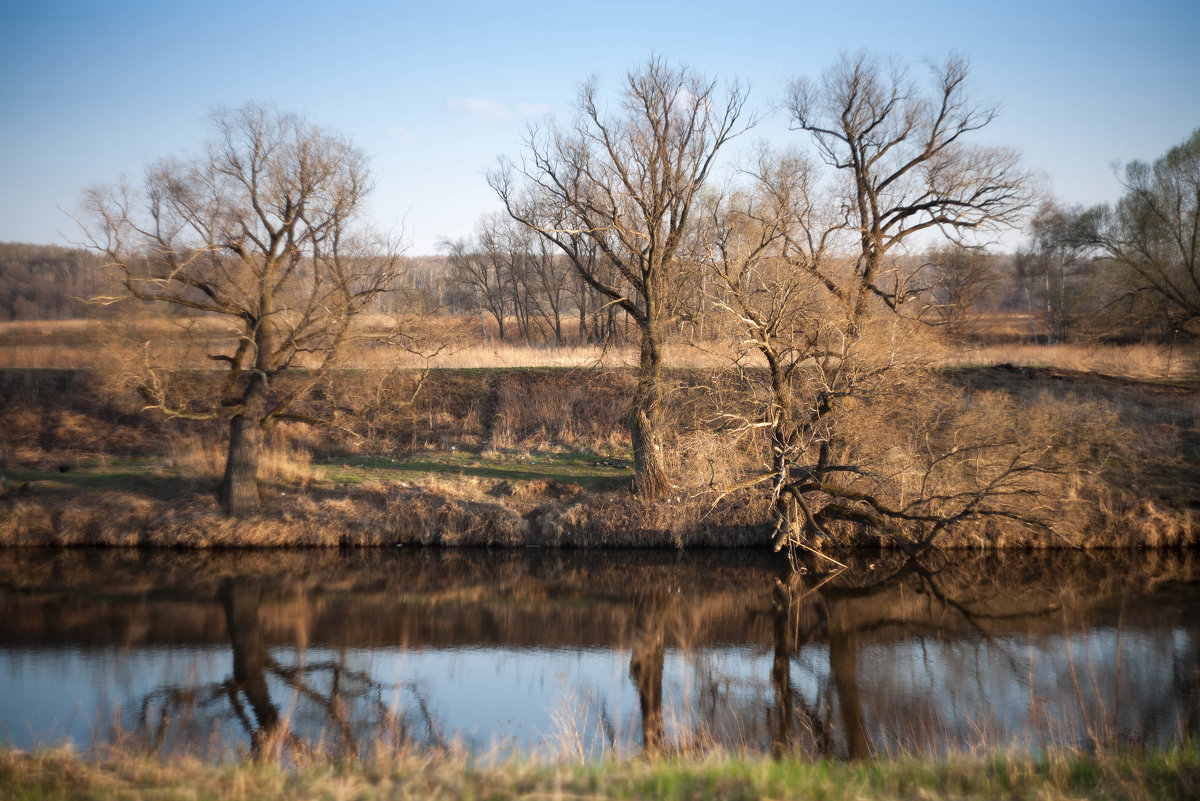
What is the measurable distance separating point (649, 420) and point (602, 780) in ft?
40.8

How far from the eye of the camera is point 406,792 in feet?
17.3

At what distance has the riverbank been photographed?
56.2ft

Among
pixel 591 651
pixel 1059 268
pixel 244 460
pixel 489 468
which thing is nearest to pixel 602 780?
pixel 591 651

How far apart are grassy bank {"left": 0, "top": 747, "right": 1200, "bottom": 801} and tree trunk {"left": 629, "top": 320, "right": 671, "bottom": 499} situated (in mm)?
11438

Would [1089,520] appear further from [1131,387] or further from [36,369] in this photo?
[36,369]

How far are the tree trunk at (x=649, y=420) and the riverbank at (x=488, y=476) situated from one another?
0.50 metres

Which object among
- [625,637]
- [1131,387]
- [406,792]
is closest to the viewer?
[406,792]

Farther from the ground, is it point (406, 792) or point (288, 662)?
point (406, 792)

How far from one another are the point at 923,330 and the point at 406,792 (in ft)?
50.7

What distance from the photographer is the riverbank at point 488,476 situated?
17.1 m

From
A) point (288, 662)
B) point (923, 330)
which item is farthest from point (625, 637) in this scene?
point (923, 330)

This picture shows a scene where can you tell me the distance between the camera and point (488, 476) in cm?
1969

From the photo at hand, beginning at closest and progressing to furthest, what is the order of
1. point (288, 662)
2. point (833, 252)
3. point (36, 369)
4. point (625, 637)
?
point (288, 662)
point (625, 637)
point (833, 252)
point (36, 369)

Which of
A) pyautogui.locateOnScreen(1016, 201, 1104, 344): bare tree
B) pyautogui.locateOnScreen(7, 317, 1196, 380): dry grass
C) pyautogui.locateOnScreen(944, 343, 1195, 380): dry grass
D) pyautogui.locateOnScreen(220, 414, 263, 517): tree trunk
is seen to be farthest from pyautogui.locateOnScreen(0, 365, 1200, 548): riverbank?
pyautogui.locateOnScreen(1016, 201, 1104, 344): bare tree
